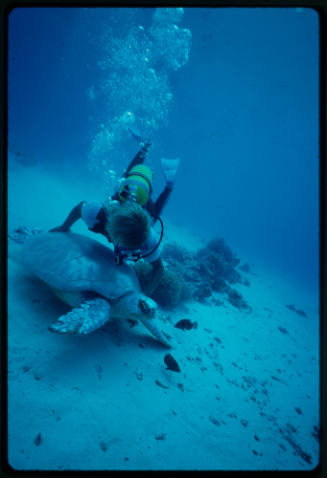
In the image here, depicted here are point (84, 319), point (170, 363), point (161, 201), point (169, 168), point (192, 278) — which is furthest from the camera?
point (192, 278)

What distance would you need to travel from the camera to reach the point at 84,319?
2264 mm

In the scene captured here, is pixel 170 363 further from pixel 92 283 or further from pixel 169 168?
pixel 169 168

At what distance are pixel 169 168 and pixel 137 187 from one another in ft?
5.47

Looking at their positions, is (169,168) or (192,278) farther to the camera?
(192,278)

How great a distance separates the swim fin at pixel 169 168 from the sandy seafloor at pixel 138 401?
8.91 feet

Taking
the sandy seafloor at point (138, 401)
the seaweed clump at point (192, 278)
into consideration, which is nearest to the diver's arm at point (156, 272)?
the seaweed clump at point (192, 278)

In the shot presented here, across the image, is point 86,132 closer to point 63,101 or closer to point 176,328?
point 63,101

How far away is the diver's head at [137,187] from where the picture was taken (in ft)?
10.6

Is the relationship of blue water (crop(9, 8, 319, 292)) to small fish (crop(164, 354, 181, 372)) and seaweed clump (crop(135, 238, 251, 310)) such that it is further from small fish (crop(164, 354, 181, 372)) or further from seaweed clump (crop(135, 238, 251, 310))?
small fish (crop(164, 354, 181, 372))

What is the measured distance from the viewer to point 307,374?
15.9ft

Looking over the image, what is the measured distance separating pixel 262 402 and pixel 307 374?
2374mm

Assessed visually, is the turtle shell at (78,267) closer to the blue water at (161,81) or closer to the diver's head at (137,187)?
the diver's head at (137,187)

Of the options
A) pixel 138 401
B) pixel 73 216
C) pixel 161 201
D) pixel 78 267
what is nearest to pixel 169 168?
pixel 161 201
